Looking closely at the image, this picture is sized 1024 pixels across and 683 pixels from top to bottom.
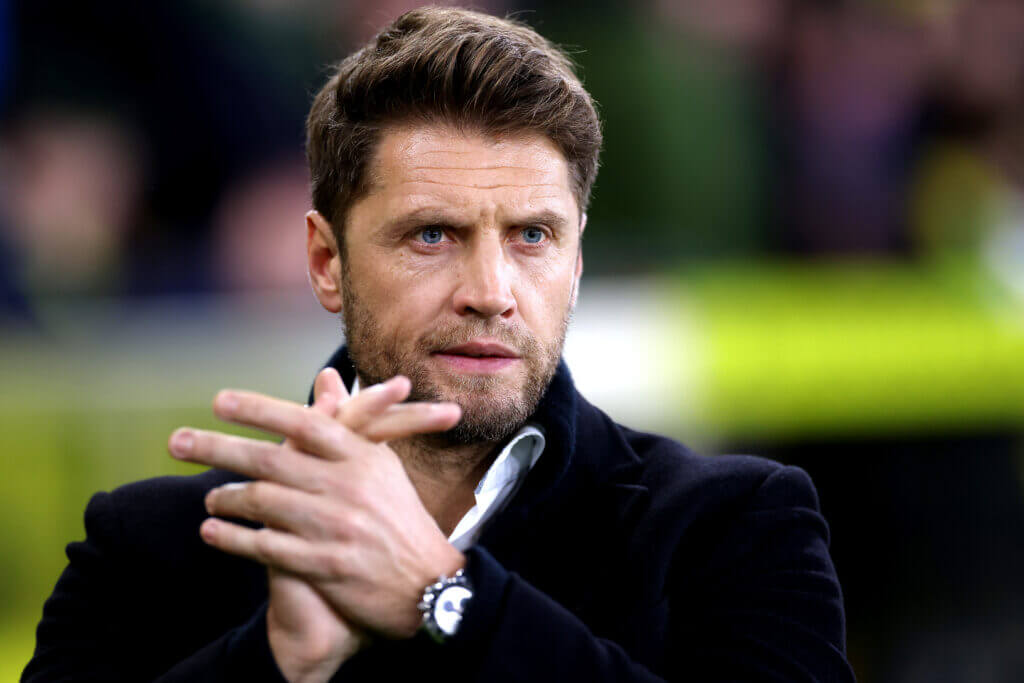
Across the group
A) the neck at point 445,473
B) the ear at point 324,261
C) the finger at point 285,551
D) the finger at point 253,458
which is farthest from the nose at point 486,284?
the finger at point 285,551

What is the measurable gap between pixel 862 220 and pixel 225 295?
325 cm

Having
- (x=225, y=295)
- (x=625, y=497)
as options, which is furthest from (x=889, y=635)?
(x=625, y=497)

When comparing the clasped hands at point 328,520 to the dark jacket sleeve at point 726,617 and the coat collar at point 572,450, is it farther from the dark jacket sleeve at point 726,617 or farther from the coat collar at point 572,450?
the coat collar at point 572,450

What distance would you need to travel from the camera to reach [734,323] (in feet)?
20.8

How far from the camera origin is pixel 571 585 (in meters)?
2.68

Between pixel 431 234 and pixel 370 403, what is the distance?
655 mm

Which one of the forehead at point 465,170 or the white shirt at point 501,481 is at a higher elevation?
the forehead at point 465,170

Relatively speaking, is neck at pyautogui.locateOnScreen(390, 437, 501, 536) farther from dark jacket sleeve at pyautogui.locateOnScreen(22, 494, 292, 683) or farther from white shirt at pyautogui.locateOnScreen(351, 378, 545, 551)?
dark jacket sleeve at pyautogui.locateOnScreen(22, 494, 292, 683)

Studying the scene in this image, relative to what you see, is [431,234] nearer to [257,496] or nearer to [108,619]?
[257,496]

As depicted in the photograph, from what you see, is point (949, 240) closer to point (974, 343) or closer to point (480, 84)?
point (974, 343)

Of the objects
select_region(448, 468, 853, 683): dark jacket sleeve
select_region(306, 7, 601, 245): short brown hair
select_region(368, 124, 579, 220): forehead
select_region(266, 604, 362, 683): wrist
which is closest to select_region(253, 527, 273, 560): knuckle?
select_region(266, 604, 362, 683): wrist

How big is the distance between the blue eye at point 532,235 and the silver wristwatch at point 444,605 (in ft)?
2.87

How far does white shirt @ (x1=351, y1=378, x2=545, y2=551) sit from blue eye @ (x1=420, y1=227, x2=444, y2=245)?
437 mm

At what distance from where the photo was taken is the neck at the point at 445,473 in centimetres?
296
